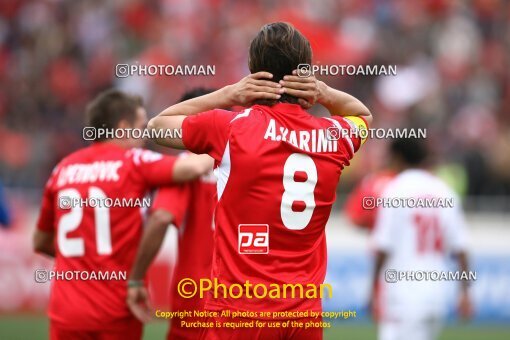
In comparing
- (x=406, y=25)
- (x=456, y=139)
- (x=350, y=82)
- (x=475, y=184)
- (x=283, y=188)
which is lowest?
(x=283, y=188)

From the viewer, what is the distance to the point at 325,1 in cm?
1831

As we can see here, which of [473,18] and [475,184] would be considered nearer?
[475,184]

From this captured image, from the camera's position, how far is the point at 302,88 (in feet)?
15.4

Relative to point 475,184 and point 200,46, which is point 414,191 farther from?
point 200,46

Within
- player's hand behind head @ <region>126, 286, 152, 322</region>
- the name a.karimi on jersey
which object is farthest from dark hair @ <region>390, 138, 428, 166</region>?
the name a.karimi on jersey

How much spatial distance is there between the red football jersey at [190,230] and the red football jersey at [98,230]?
0.13 metres

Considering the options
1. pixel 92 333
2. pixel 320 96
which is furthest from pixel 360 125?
pixel 92 333

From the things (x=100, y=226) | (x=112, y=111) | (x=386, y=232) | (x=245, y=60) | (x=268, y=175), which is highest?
(x=245, y=60)

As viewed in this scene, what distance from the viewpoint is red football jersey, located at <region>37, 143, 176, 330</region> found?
5.93m

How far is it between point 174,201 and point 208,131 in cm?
137

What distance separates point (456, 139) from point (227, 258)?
11845 mm

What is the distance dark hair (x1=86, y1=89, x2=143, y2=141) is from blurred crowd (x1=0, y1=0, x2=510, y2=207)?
893 centimetres

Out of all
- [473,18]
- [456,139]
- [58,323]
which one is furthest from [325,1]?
[58,323]

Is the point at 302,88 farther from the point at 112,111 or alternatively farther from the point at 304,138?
the point at 112,111
